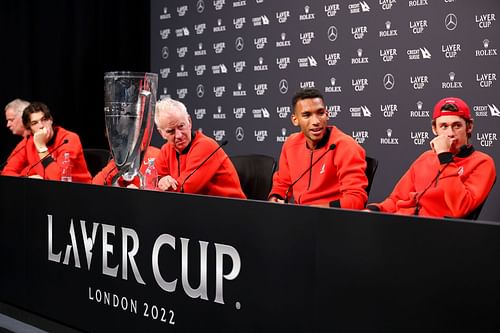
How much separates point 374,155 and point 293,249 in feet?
12.0

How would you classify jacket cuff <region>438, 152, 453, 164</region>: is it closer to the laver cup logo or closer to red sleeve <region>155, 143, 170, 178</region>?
red sleeve <region>155, 143, 170, 178</region>

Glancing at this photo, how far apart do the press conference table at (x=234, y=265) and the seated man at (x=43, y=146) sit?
1.63m

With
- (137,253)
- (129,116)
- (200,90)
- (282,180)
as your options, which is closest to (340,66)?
(200,90)

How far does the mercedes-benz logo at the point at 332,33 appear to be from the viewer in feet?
16.9

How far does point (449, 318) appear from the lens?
1.12 meters

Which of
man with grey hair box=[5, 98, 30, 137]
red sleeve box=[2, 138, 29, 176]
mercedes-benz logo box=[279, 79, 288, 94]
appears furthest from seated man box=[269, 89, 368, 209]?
man with grey hair box=[5, 98, 30, 137]

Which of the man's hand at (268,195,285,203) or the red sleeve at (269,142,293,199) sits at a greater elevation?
the red sleeve at (269,142,293,199)

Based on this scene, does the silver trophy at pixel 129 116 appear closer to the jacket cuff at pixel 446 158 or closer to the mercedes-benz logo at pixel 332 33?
the jacket cuff at pixel 446 158

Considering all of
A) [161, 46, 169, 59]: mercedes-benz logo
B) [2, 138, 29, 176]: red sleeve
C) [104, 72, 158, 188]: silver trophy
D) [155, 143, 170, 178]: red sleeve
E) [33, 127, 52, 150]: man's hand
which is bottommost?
[2, 138, 29, 176]: red sleeve

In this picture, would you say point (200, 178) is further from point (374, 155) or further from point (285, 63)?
point (285, 63)

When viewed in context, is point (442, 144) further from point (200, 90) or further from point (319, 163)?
point (200, 90)

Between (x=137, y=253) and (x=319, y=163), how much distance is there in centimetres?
159

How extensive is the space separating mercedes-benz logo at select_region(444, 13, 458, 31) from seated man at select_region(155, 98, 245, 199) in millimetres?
2158

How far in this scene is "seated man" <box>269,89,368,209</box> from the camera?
2.88 m
